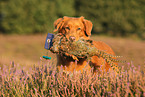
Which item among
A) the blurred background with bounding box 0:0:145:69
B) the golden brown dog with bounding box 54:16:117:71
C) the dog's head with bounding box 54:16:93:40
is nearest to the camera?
the golden brown dog with bounding box 54:16:117:71

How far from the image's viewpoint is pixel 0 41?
942 inches

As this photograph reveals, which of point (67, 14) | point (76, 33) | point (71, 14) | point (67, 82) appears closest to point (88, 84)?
point (67, 82)

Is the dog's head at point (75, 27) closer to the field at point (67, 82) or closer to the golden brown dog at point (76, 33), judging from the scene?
the golden brown dog at point (76, 33)

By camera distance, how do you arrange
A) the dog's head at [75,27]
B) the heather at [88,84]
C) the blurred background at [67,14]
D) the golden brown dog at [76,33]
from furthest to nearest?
1. the blurred background at [67,14]
2. the dog's head at [75,27]
3. the golden brown dog at [76,33]
4. the heather at [88,84]

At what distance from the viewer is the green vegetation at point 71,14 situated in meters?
28.6

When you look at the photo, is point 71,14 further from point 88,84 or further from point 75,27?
point 88,84

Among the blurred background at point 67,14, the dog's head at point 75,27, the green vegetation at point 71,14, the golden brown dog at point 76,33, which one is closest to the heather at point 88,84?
the golden brown dog at point 76,33

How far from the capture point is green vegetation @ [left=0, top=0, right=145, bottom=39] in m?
28.6

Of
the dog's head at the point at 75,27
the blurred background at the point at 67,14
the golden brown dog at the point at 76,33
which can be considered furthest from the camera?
the blurred background at the point at 67,14

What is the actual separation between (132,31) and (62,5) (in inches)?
404

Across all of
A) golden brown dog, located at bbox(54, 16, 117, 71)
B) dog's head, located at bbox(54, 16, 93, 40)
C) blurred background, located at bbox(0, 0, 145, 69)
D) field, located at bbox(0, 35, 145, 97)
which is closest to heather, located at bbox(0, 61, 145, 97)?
field, located at bbox(0, 35, 145, 97)

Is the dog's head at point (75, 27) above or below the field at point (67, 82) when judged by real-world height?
above

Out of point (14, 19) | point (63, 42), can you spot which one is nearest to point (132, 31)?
point (14, 19)

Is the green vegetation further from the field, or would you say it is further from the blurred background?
the field
